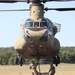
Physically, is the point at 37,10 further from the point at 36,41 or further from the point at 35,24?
the point at 36,41

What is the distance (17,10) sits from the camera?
83.1ft

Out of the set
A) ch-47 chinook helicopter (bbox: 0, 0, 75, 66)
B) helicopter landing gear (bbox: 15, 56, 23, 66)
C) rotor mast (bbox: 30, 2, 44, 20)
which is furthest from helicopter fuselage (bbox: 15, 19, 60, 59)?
helicopter landing gear (bbox: 15, 56, 23, 66)

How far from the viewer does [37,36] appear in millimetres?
21859

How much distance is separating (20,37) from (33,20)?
1.40 meters

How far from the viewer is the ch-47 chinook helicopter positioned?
22141mm

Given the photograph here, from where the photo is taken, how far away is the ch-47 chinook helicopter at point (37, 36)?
2214 centimetres

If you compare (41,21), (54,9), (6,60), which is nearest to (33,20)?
(41,21)

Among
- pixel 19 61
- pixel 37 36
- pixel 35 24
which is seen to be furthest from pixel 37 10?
pixel 19 61

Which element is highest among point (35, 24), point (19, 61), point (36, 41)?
point (35, 24)

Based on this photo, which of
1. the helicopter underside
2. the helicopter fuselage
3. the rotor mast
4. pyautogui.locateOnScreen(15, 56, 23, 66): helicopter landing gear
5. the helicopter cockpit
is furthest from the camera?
pyautogui.locateOnScreen(15, 56, 23, 66): helicopter landing gear

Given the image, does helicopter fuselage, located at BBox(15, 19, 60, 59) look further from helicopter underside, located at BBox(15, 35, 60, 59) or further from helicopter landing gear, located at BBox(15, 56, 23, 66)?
helicopter landing gear, located at BBox(15, 56, 23, 66)

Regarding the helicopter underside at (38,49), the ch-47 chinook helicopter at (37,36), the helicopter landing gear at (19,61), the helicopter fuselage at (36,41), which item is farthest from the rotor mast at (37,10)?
the helicopter landing gear at (19,61)

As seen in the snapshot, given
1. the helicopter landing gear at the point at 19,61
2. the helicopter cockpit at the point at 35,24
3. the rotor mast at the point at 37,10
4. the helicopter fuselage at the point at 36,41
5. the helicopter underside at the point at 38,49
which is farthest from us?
the helicopter landing gear at the point at 19,61

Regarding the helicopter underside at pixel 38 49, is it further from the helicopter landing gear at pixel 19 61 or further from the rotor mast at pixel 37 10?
the helicopter landing gear at pixel 19 61
